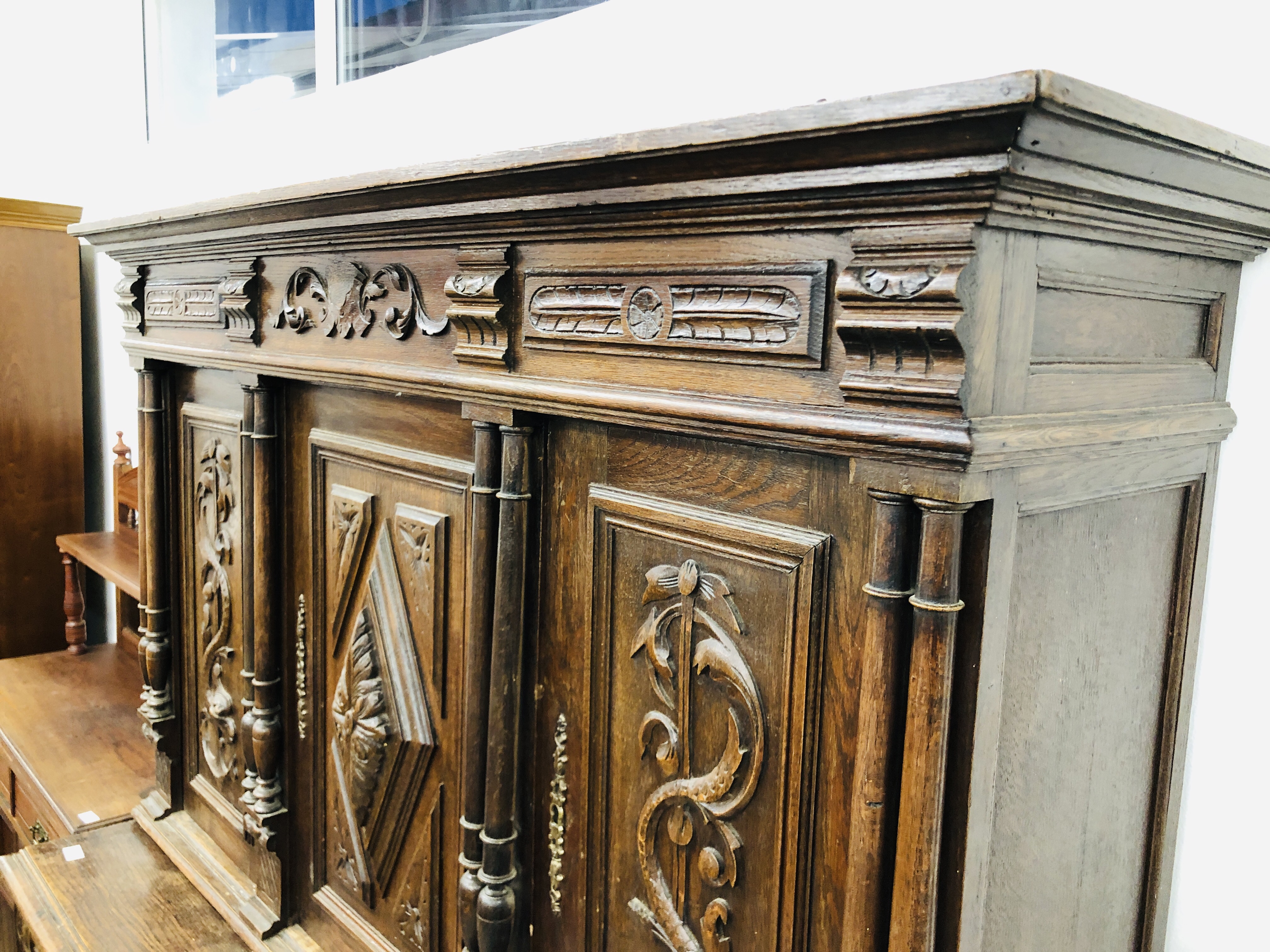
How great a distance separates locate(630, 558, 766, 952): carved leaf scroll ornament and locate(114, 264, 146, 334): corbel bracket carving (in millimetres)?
1460

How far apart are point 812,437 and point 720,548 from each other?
0.17 meters

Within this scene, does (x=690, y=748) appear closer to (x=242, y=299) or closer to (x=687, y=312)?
(x=687, y=312)

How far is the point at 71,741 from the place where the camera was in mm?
2377

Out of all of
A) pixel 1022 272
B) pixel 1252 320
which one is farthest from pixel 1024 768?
pixel 1252 320

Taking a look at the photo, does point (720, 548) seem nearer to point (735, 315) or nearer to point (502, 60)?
point (735, 315)

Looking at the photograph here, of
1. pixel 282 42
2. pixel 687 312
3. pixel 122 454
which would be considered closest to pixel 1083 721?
pixel 687 312

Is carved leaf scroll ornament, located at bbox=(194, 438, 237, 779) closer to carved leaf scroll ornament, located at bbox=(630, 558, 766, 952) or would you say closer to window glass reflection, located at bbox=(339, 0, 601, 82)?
window glass reflection, located at bbox=(339, 0, 601, 82)

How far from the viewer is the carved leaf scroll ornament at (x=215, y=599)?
1762 mm

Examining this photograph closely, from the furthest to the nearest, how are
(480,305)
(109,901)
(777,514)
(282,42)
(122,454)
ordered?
(122,454) → (282,42) → (109,901) → (480,305) → (777,514)

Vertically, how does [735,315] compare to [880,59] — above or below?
below

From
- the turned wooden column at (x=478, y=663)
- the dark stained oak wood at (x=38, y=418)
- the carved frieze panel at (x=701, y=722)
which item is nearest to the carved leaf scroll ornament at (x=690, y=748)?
the carved frieze panel at (x=701, y=722)

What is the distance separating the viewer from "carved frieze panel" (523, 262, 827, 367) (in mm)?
777

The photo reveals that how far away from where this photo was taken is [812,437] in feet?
2.52

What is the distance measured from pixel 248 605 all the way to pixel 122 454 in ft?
6.20
